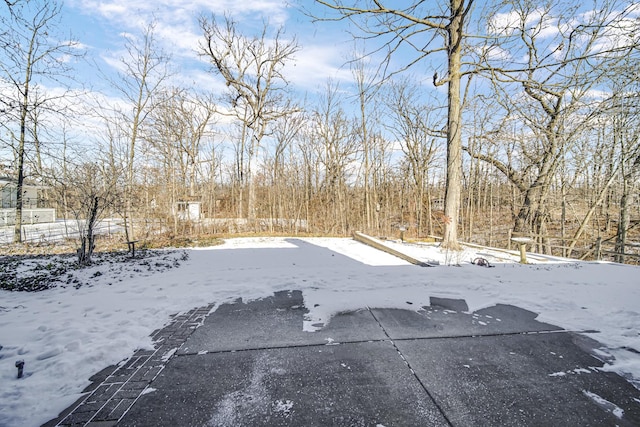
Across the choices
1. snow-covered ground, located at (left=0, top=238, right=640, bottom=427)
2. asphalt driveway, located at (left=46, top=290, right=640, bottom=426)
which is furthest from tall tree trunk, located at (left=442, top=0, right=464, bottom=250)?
asphalt driveway, located at (left=46, top=290, right=640, bottom=426)

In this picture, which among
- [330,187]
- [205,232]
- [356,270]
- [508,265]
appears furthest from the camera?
[330,187]

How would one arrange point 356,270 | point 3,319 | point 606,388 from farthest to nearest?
point 356,270 < point 3,319 < point 606,388

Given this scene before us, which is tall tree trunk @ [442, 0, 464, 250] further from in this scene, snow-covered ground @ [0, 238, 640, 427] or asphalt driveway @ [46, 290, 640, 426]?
asphalt driveway @ [46, 290, 640, 426]

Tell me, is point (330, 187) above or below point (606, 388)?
above

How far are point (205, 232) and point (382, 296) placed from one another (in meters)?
11.2

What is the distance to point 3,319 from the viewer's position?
10.7 feet

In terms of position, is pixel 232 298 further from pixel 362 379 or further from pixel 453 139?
pixel 453 139

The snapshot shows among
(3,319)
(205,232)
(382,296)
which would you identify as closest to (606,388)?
(382,296)

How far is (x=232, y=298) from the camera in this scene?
4219 mm

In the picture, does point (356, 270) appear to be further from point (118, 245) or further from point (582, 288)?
point (118, 245)

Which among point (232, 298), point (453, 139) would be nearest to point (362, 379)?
point (232, 298)

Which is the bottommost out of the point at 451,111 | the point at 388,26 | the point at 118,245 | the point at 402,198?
the point at 118,245

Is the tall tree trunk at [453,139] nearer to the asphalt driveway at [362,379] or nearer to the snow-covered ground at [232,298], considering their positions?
the snow-covered ground at [232,298]

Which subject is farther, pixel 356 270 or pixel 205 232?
pixel 205 232
